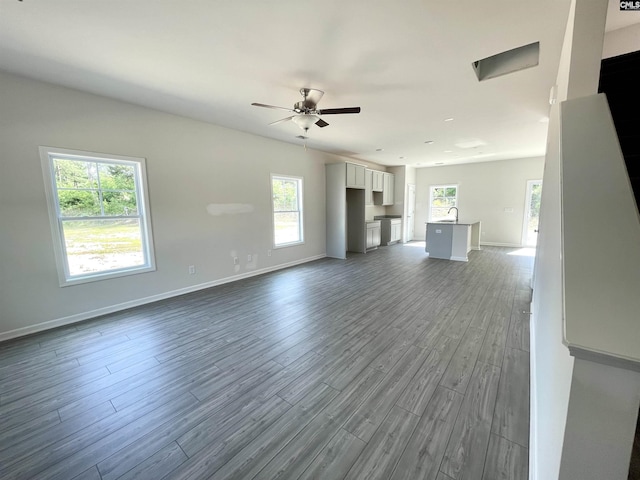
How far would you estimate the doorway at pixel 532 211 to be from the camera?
7.68 meters

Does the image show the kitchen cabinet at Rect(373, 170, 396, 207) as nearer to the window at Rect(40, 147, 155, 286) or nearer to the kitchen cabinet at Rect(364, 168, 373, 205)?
the kitchen cabinet at Rect(364, 168, 373, 205)

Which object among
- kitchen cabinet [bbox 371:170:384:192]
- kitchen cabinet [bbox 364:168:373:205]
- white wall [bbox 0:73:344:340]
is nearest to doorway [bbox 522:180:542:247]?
kitchen cabinet [bbox 371:170:384:192]

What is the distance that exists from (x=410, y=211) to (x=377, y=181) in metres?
2.46

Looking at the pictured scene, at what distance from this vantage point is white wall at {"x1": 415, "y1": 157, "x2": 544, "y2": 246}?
7844mm

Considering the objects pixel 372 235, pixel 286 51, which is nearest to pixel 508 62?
pixel 286 51

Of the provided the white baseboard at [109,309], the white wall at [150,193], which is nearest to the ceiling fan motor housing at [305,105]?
the white wall at [150,193]

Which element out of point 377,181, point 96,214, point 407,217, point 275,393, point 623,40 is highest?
point 623,40

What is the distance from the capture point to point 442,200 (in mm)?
9375

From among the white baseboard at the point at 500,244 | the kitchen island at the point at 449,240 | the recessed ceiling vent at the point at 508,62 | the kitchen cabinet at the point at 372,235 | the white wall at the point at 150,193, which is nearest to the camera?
the recessed ceiling vent at the point at 508,62

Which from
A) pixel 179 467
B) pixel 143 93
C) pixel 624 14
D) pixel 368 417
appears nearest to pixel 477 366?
pixel 368 417

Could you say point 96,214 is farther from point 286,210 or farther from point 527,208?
point 527,208

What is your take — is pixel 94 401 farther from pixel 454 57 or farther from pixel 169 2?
pixel 454 57

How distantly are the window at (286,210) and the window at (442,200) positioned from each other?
564 centimetres

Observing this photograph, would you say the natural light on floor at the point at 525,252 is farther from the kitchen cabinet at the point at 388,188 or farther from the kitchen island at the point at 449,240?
the kitchen cabinet at the point at 388,188
